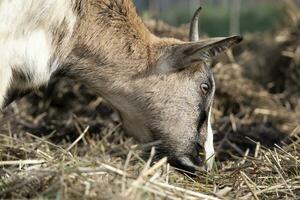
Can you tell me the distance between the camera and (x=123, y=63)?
6.47m

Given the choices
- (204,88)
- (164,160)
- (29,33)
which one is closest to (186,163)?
(204,88)

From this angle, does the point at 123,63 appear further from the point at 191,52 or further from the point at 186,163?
the point at 186,163

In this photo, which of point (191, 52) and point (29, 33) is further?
point (191, 52)

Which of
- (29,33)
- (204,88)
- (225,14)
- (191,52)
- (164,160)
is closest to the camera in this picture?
(164,160)

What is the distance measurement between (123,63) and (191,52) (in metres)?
0.60

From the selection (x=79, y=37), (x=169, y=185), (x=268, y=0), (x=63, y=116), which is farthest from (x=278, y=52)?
(x=268, y=0)

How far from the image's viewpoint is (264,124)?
31.2 feet

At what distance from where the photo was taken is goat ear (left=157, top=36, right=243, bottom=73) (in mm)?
6230

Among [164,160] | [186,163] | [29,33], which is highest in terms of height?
[29,33]

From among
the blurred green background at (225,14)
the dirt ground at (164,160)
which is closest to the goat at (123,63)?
the dirt ground at (164,160)

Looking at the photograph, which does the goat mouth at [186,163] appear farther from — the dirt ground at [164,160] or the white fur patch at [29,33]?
the white fur patch at [29,33]

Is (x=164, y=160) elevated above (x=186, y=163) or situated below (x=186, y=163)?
above

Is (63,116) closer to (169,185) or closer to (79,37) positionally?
(79,37)

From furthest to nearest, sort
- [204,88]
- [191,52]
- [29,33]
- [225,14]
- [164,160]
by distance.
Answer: [225,14] → [204,88] → [191,52] → [29,33] → [164,160]
